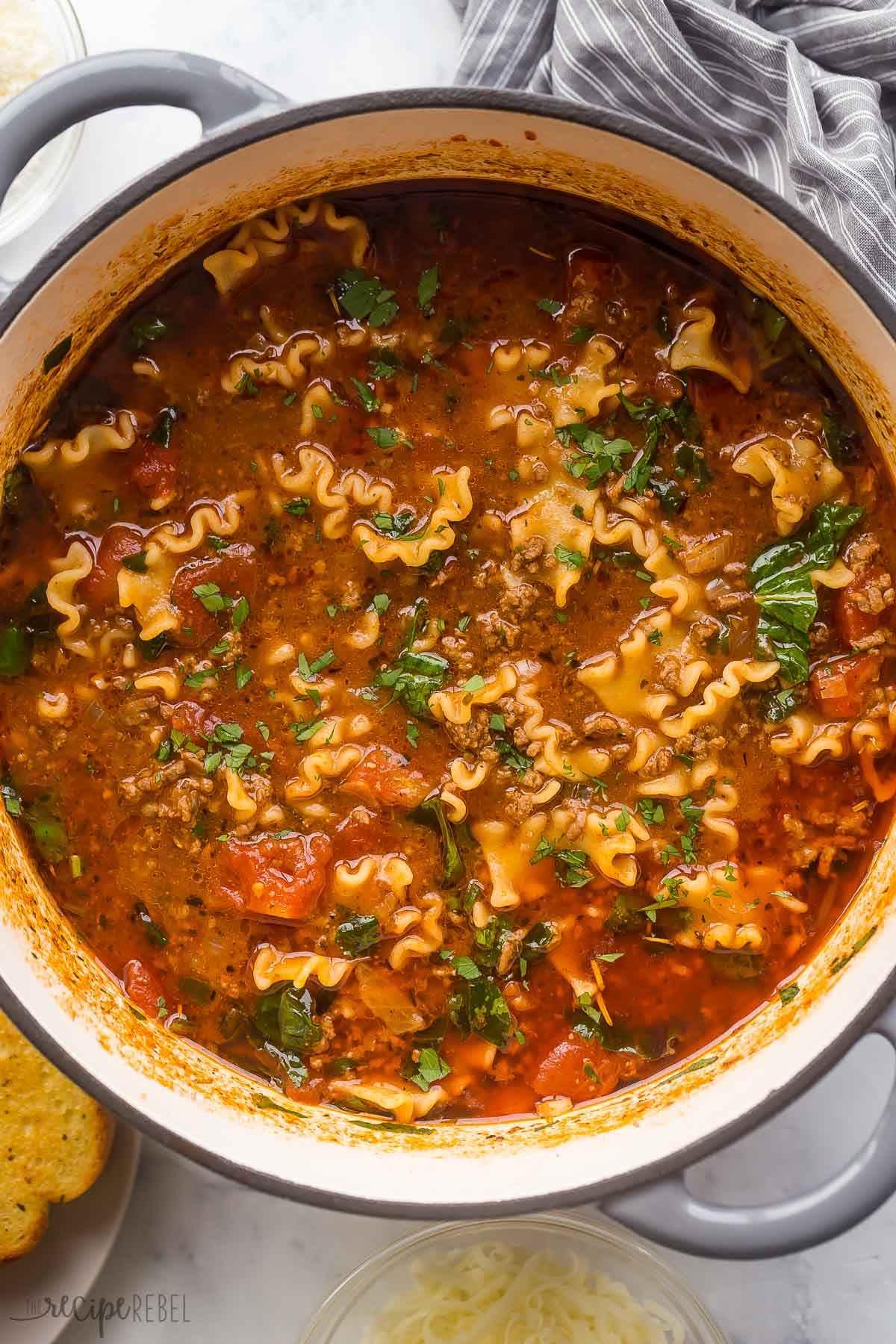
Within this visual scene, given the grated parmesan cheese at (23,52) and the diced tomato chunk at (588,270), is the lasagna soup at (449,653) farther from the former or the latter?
the grated parmesan cheese at (23,52)

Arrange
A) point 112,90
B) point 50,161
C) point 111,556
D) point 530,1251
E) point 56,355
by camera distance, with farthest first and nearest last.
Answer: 1. point 530,1251
2. point 50,161
3. point 111,556
4. point 56,355
5. point 112,90

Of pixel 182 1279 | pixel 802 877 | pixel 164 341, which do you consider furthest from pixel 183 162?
pixel 182 1279

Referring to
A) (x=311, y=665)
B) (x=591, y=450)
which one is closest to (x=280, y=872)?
(x=311, y=665)

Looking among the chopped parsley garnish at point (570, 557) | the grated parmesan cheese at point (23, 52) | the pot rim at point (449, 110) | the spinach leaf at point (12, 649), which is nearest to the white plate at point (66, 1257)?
the pot rim at point (449, 110)

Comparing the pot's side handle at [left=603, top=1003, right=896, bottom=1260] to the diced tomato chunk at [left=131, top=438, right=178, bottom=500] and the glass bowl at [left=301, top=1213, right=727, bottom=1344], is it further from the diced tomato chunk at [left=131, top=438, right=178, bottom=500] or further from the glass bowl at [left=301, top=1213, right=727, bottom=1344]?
the diced tomato chunk at [left=131, top=438, right=178, bottom=500]

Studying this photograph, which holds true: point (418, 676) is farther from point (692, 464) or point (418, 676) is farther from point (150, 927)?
point (150, 927)

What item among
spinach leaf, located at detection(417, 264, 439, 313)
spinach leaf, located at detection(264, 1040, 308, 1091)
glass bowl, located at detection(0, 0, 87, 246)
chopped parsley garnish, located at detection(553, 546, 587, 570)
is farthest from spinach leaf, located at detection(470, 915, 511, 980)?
glass bowl, located at detection(0, 0, 87, 246)
